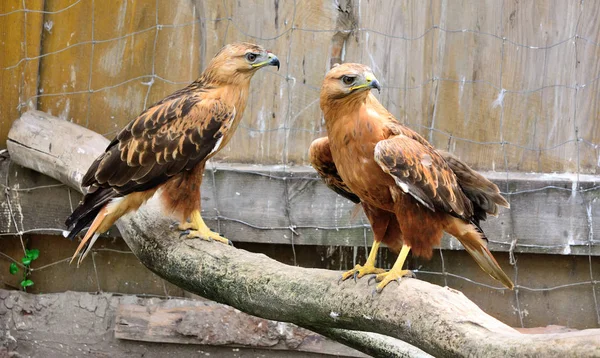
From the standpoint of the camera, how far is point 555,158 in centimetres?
473

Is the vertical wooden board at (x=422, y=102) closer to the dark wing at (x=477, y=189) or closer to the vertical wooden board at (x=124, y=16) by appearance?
the dark wing at (x=477, y=189)

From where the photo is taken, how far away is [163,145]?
4129mm

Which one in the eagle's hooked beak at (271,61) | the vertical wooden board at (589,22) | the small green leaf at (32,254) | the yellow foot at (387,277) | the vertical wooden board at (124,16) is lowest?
the small green leaf at (32,254)

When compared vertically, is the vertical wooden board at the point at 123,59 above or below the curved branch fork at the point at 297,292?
above

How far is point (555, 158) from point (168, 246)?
2.34 metres

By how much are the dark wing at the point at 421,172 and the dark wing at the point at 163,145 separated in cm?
103

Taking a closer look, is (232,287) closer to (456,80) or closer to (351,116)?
(351,116)

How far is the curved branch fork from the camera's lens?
2.39 meters

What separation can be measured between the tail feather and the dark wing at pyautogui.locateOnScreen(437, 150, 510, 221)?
0.13 metres

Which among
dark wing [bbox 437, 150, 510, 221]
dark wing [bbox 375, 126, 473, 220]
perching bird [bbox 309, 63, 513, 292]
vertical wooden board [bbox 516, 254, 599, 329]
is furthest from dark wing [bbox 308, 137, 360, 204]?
vertical wooden board [bbox 516, 254, 599, 329]

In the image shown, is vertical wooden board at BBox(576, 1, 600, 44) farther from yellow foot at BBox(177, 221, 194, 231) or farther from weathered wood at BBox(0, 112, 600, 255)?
yellow foot at BBox(177, 221, 194, 231)

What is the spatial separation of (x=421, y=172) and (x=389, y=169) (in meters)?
Answer: 0.18

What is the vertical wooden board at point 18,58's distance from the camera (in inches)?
199

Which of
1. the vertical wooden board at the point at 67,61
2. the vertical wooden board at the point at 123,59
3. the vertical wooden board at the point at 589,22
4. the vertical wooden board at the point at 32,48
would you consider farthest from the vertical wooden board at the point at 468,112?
the vertical wooden board at the point at 32,48
